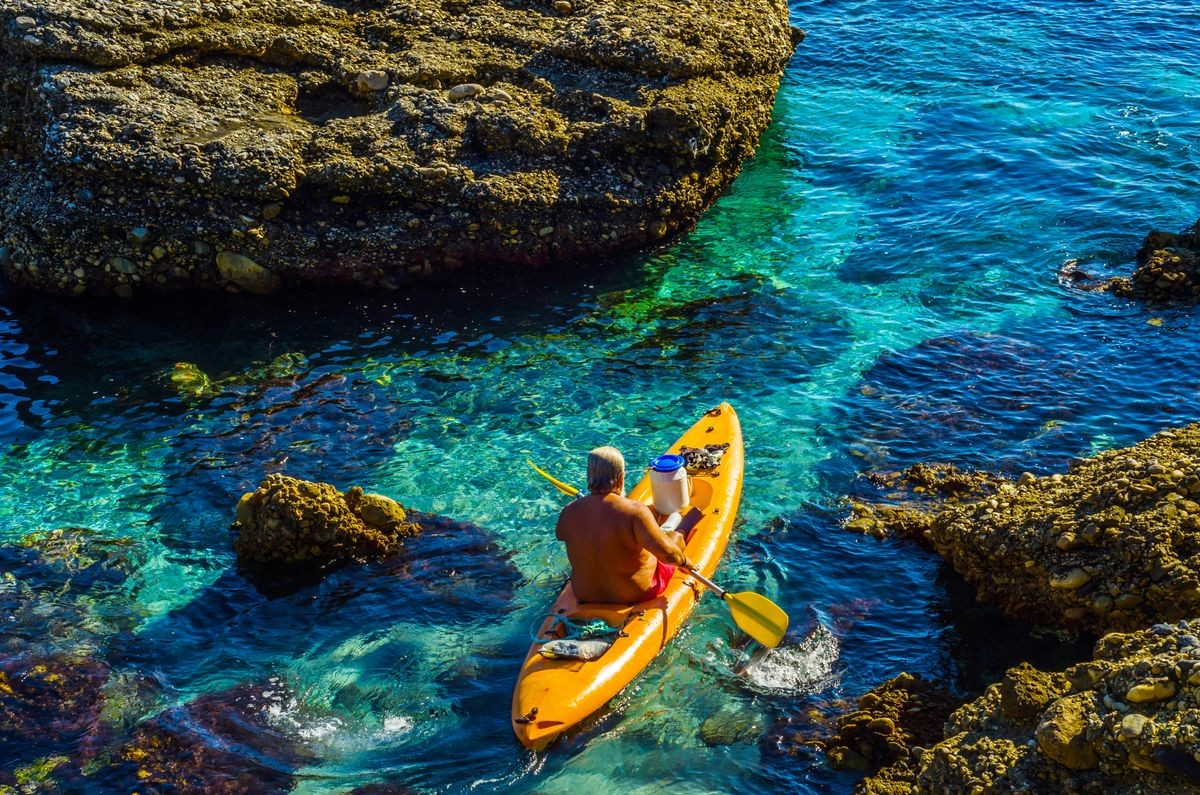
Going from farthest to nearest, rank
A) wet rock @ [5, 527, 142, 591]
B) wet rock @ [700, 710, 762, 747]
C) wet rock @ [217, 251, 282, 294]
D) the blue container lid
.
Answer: wet rock @ [217, 251, 282, 294] < wet rock @ [5, 527, 142, 591] < the blue container lid < wet rock @ [700, 710, 762, 747]

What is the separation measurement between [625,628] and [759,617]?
105cm

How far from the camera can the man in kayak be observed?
27.6 feet

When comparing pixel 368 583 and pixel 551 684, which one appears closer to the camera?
pixel 551 684

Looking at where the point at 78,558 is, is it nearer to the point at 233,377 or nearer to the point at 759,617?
the point at 233,377

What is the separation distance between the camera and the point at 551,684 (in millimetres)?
8016

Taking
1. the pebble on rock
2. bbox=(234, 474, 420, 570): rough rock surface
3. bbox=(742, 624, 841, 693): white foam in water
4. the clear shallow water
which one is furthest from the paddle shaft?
the pebble on rock

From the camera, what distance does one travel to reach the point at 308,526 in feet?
31.3

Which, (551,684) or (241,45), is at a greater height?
(241,45)

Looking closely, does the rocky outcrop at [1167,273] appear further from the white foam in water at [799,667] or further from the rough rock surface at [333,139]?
the white foam in water at [799,667]

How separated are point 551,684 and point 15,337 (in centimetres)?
915

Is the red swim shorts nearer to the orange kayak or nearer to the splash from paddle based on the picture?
the orange kayak

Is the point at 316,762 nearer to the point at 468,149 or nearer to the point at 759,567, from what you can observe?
the point at 759,567

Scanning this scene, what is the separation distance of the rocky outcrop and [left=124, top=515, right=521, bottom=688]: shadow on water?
29.1 feet

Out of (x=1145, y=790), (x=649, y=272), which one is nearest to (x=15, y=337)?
(x=649, y=272)
